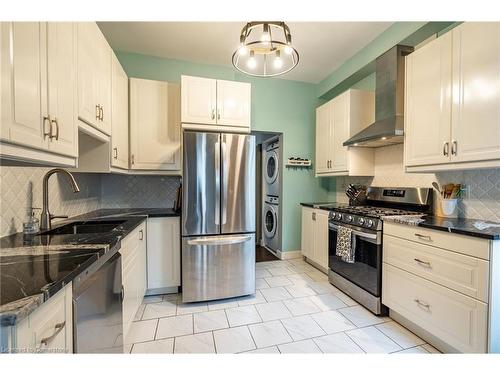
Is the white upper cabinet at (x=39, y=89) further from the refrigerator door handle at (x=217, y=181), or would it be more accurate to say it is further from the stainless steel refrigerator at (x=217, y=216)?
the refrigerator door handle at (x=217, y=181)

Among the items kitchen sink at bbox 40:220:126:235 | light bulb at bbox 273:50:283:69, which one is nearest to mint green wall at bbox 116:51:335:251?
light bulb at bbox 273:50:283:69

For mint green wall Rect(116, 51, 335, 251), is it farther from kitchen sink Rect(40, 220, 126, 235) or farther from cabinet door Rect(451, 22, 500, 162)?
kitchen sink Rect(40, 220, 126, 235)

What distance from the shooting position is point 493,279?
1.27 m

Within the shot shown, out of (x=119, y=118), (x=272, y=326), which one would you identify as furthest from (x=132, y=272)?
(x=119, y=118)

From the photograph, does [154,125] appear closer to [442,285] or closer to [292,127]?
[292,127]

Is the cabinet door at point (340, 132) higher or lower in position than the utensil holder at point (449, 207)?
higher

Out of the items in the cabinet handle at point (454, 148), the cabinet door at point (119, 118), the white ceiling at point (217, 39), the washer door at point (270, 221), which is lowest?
the washer door at point (270, 221)

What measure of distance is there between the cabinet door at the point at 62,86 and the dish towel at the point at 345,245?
7.92 ft

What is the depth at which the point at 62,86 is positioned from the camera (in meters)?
1.13

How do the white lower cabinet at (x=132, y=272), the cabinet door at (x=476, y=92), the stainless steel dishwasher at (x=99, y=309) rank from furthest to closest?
the white lower cabinet at (x=132, y=272), the cabinet door at (x=476, y=92), the stainless steel dishwasher at (x=99, y=309)

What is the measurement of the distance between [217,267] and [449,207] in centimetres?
225

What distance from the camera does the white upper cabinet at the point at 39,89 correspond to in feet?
2.62

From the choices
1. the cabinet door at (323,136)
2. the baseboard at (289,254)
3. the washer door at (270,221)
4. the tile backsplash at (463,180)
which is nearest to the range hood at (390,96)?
the tile backsplash at (463,180)
